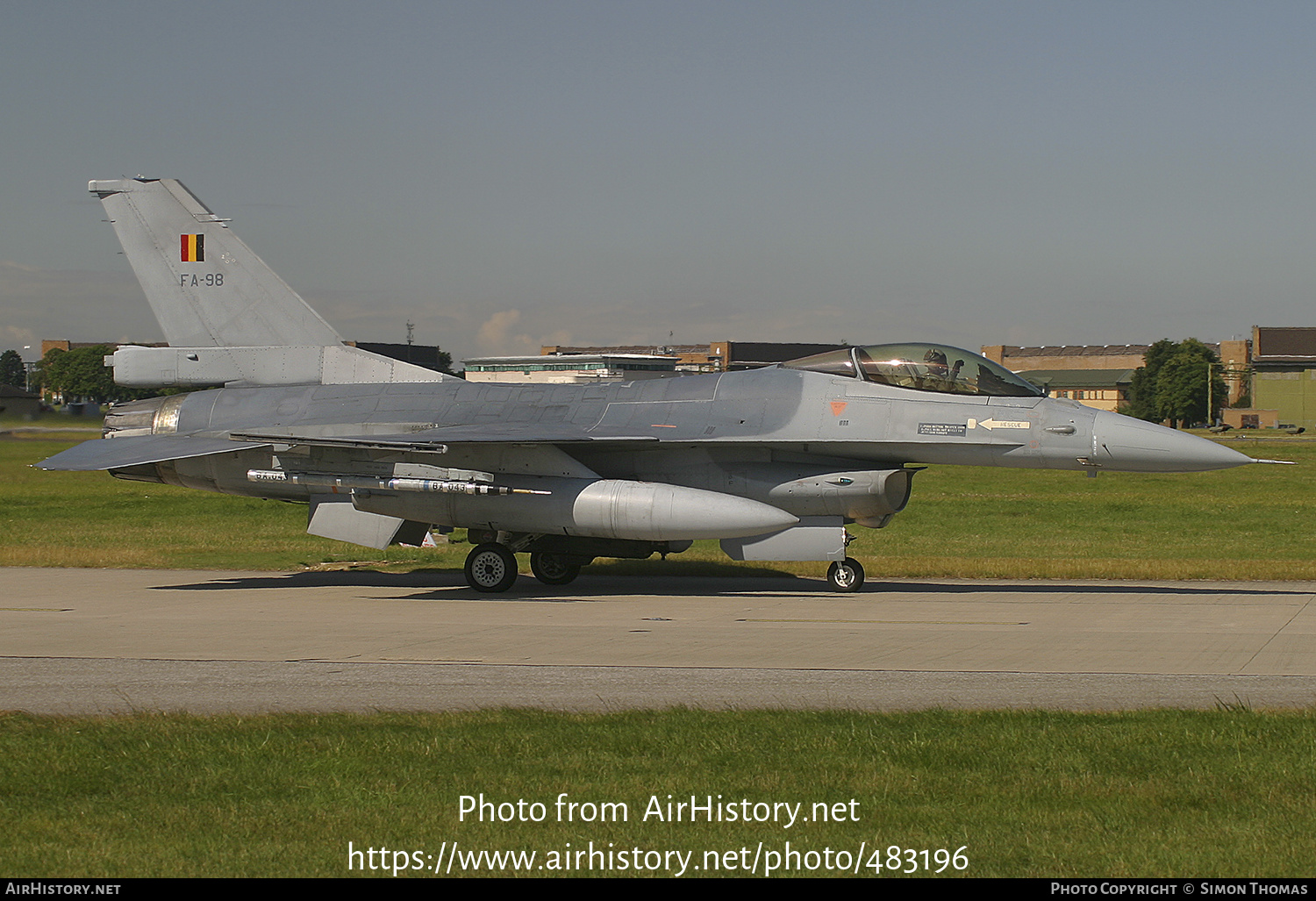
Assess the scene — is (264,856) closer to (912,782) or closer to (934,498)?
(912,782)

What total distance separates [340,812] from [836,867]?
2.44m

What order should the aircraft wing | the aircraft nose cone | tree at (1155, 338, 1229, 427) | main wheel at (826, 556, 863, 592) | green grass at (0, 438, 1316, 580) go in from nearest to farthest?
the aircraft nose cone, the aircraft wing, main wheel at (826, 556, 863, 592), green grass at (0, 438, 1316, 580), tree at (1155, 338, 1229, 427)

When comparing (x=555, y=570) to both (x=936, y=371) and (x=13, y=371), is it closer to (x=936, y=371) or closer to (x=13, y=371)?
(x=936, y=371)

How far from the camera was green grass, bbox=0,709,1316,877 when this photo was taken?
5527mm

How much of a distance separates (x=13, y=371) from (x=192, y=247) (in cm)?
3246

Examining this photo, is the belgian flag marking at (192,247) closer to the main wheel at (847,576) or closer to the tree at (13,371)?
the main wheel at (847,576)

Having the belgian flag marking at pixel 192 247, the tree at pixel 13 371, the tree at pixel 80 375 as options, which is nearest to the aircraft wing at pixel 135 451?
the belgian flag marking at pixel 192 247

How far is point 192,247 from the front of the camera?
767 inches

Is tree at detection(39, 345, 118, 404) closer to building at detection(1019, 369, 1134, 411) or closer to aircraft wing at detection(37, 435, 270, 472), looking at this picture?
aircraft wing at detection(37, 435, 270, 472)

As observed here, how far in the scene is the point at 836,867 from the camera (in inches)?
211

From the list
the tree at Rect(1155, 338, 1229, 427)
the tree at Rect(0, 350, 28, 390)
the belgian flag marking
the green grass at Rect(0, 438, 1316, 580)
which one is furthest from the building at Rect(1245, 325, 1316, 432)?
the belgian flag marking

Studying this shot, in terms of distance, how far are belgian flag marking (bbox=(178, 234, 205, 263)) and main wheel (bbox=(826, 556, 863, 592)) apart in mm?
10850

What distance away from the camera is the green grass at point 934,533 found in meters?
20.1

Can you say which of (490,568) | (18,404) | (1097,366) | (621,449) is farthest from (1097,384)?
(490,568)
